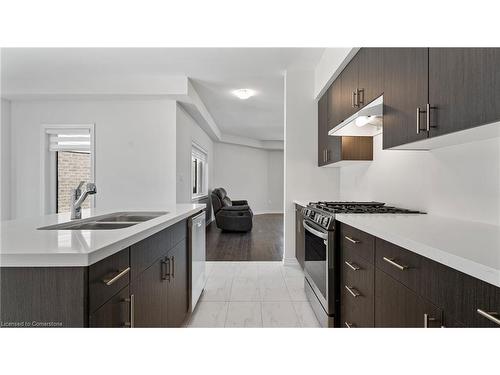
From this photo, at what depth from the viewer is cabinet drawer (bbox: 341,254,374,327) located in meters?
1.41

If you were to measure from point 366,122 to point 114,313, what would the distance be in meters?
2.04

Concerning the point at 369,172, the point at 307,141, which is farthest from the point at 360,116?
the point at 307,141

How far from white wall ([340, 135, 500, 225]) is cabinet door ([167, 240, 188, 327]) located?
Answer: 5.59 feet

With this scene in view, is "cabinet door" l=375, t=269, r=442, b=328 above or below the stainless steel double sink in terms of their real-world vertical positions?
below

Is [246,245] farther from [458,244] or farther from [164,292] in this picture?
[458,244]

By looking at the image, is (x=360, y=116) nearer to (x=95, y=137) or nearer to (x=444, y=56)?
(x=444, y=56)

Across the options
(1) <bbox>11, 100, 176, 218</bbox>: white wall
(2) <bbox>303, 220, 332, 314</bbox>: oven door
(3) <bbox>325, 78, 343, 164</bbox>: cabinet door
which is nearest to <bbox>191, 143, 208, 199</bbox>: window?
(1) <bbox>11, 100, 176, 218</bbox>: white wall

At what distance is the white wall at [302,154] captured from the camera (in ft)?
12.6

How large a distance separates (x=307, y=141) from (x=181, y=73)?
6.73 ft

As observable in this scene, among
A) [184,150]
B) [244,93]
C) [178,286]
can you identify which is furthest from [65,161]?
[178,286]

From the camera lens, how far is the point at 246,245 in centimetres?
496

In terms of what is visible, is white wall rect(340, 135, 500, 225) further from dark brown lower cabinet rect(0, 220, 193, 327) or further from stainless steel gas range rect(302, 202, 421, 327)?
dark brown lower cabinet rect(0, 220, 193, 327)
